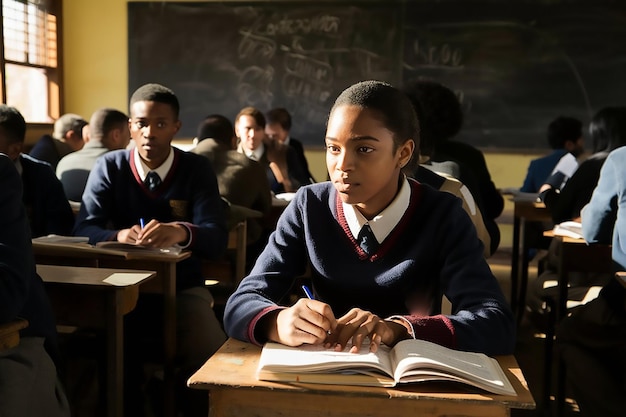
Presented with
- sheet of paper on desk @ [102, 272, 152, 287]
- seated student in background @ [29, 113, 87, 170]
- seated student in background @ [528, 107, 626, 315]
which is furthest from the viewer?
seated student in background @ [29, 113, 87, 170]

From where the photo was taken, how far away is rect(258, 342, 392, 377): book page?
1.12 metres

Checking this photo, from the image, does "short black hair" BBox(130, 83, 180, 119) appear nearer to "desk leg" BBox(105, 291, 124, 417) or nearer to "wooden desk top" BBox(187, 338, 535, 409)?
"desk leg" BBox(105, 291, 124, 417)

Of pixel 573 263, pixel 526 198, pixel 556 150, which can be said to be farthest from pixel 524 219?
pixel 573 263

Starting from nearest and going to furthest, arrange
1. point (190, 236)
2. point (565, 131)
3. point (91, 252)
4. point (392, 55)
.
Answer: point (91, 252) < point (190, 236) < point (565, 131) < point (392, 55)

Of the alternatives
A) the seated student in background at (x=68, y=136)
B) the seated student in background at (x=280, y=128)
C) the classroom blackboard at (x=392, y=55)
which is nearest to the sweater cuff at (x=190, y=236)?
the seated student in background at (x=68, y=136)

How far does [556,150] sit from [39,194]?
3.57 m

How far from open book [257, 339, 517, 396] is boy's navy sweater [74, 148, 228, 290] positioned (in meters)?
1.66

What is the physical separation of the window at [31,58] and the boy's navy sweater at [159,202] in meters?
3.66

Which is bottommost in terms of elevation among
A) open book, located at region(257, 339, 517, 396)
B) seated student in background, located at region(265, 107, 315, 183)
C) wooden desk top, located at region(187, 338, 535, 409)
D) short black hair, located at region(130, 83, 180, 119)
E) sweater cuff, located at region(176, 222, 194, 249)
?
sweater cuff, located at region(176, 222, 194, 249)

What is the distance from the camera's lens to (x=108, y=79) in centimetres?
712

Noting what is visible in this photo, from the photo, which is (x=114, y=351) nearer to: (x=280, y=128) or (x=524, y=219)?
(x=524, y=219)

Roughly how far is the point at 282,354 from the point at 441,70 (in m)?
5.63

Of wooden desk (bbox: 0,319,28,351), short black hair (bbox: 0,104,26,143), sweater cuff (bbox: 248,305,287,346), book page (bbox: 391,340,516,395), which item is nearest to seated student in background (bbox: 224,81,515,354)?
sweater cuff (bbox: 248,305,287,346)

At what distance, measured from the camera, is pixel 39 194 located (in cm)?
294
